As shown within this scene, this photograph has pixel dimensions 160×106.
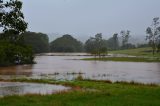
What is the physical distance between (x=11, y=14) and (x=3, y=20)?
22.7 inches

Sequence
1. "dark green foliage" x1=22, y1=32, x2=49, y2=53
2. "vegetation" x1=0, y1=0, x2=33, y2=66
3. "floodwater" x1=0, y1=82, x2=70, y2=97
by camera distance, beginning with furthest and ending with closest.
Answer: "dark green foliage" x1=22, y1=32, x2=49, y2=53, "floodwater" x1=0, y1=82, x2=70, y2=97, "vegetation" x1=0, y1=0, x2=33, y2=66

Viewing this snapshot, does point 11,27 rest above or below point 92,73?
above

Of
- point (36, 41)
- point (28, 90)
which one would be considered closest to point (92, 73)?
point (28, 90)

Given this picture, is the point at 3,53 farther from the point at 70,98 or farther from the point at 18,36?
the point at 70,98

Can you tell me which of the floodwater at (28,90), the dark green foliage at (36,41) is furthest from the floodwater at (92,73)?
the dark green foliage at (36,41)

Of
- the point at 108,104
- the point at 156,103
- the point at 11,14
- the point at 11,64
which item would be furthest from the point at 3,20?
the point at 11,64

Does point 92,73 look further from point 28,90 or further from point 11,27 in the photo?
point 11,27

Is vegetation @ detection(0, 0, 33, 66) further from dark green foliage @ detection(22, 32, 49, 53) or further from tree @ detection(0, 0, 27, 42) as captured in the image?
dark green foliage @ detection(22, 32, 49, 53)

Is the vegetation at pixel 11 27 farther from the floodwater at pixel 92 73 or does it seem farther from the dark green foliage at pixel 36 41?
the dark green foliage at pixel 36 41

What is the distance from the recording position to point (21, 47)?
22297mm

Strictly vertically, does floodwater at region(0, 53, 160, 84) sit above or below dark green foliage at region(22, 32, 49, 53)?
below

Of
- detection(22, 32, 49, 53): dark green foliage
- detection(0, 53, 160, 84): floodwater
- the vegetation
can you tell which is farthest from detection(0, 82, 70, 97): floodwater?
detection(22, 32, 49, 53): dark green foliage

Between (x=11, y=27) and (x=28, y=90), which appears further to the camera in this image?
(x=28, y=90)

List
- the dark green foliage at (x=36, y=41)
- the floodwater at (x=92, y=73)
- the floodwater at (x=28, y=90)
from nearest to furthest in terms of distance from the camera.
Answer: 1. the floodwater at (x=28, y=90)
2. the floodwater at (x=92, y=73)
3. the dark green foliage at (x=36, y=41)
